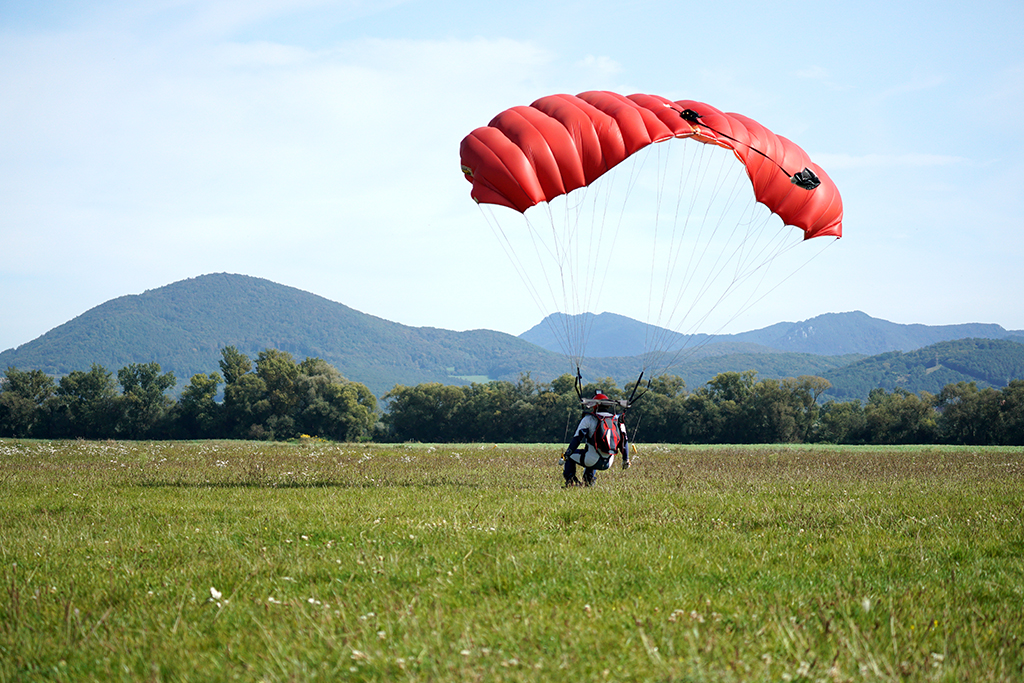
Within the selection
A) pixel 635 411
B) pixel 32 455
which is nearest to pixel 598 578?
pixel 32 455

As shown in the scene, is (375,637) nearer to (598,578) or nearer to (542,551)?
(598,578)

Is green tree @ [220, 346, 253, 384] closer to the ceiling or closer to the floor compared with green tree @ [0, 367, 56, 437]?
closer to the ceiling

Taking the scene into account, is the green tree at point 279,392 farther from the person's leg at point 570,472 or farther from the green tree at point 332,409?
the person's leg at point 570,472

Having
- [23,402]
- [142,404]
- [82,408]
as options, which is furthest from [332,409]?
[23,402]

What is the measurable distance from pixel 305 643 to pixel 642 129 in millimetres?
12354

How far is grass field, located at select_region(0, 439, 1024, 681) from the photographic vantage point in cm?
410

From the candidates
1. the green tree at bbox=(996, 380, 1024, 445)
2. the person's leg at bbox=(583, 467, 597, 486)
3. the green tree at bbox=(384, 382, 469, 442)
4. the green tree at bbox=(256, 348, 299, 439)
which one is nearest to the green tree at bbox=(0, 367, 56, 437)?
the green tree at bbox=(256, 348, 299, 439)

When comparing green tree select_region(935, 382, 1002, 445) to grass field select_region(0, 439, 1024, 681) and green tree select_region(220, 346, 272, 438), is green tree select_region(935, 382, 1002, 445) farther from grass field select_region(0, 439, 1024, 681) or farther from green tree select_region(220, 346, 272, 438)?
green tree select_region(220, 346, 272, 438)

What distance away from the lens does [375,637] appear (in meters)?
4.48

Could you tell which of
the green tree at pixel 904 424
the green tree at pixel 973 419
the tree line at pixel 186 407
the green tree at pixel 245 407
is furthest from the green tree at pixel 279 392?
the green tree at pixel 973 419

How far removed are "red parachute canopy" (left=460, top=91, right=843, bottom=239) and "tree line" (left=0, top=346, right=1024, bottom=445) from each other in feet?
185

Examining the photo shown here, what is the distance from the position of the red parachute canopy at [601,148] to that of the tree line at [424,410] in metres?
56.4

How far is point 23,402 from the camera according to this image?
77938mm

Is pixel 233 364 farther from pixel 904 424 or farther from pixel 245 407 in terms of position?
pixel 904 424
